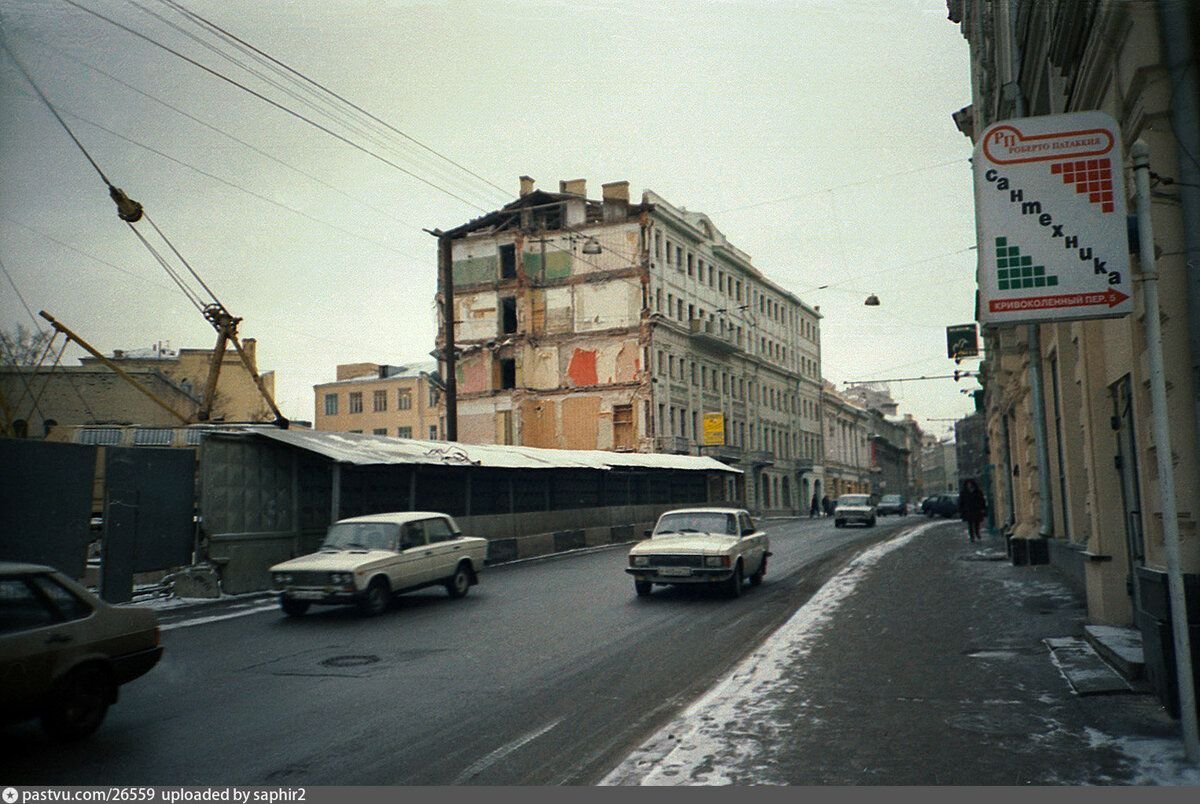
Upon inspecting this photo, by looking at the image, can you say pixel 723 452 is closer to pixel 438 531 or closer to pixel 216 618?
pixel 438 531

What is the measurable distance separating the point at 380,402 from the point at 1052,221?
9179cm

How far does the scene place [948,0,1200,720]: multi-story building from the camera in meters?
6.66

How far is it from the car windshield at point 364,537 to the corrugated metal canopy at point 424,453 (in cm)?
404

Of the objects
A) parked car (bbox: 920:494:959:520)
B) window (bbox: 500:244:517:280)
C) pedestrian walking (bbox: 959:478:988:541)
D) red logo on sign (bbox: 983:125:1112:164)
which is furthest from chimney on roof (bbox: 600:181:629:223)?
red logo on sign (bbox: 983:125:1112:164)

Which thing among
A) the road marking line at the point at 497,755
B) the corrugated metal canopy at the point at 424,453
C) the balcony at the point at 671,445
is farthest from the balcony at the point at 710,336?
the road marking line at the point at 497,755

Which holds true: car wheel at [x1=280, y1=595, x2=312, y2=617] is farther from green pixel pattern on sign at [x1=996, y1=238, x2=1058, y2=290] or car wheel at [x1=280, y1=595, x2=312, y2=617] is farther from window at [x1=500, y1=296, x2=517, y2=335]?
window at [x1=500, y1=296, x2=517, y2=335]

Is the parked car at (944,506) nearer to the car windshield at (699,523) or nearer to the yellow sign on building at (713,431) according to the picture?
the yellow sign on building at (713,431)

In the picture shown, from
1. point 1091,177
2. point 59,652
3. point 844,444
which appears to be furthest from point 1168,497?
point 844,444

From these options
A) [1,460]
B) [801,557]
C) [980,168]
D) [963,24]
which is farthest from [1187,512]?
[963,24]

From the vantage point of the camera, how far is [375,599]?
48.3 feet

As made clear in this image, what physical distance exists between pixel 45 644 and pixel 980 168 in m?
7.49

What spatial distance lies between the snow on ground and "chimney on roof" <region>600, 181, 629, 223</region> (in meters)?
49.7

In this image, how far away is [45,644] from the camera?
6988mm

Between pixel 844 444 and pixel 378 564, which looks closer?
pixel 378 564
